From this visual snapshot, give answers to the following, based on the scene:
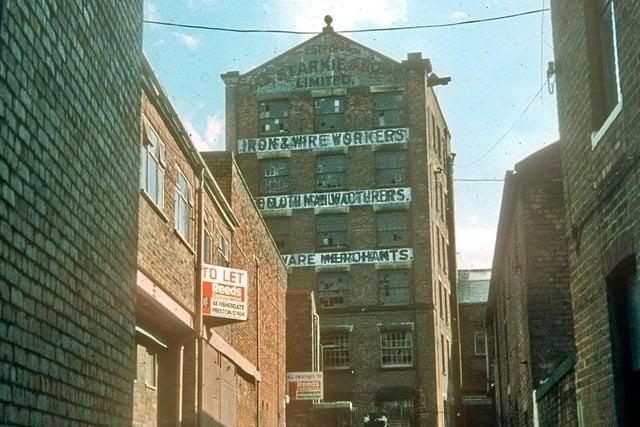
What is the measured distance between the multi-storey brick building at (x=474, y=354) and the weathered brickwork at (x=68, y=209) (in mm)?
41621

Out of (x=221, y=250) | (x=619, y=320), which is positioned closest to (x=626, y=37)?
→ (x=619, y=320)

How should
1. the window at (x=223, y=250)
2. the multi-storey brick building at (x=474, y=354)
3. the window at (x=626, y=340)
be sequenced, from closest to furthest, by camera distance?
1. the window at (x=626, y=340)
2. the window at (x=223, y=250)
3. the multi-storey brick building at (x=474, y=354)

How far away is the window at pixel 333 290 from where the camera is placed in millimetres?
40562

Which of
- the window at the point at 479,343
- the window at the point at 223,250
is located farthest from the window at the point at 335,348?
the window at the point at 223,250

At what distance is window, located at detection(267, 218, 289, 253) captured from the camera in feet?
136

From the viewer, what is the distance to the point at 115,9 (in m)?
7.51

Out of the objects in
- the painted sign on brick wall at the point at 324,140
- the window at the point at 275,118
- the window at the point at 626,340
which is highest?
the window at the point at 275,118

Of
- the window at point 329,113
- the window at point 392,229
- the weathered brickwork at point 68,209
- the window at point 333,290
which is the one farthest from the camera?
the window at point 329,113

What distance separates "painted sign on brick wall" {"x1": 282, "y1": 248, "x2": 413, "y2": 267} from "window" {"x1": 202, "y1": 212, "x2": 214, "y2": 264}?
24276mm

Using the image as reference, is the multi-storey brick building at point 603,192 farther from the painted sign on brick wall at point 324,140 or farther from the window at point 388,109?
the window at point 388,109

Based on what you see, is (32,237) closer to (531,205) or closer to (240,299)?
(240,299)

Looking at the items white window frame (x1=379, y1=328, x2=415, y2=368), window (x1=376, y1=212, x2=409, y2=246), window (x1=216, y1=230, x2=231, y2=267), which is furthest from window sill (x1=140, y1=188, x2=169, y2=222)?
window (x1=376, y1=212, x2=409, y2=246)

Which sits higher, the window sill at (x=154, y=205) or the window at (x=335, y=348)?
the window at (x=335, y=348)

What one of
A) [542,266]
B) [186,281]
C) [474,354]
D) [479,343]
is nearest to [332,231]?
[474,354]
